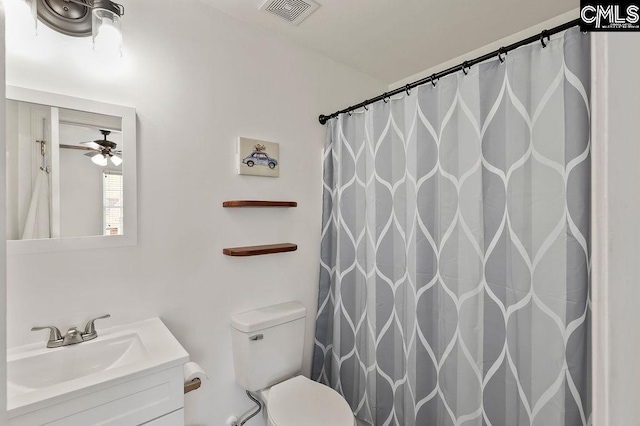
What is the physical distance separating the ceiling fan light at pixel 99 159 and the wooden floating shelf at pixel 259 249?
2.20 feet

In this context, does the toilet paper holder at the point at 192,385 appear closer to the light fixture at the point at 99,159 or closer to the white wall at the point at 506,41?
the light fixture at the point at 99,159

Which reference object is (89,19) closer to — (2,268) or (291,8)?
(291,8)

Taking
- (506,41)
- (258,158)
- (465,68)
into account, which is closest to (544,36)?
(465,68)

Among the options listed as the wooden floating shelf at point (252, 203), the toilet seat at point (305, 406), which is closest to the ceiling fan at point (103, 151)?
the wooden floating shelf at point (252, 203)

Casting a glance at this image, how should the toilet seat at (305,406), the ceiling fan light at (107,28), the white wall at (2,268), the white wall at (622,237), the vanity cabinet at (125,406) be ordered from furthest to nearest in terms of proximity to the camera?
the toilet seat at (305,406) < the ceiling fan light at (107,28) < the vanity cabinet at (125,406) < the white wall at (2,268) < the white wall at (622,237)

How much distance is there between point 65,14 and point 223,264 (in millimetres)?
1250

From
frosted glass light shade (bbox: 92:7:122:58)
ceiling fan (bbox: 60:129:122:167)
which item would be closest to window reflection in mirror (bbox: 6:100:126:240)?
ceiling fan (bbox: 60:129:122:167)

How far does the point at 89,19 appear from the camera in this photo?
4.05 ft

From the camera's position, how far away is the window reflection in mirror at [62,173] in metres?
1.09

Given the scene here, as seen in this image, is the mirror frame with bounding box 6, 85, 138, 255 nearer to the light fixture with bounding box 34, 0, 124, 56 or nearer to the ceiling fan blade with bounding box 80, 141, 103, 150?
the ceiling fan blade with bounding box 80, 141, 103, 150

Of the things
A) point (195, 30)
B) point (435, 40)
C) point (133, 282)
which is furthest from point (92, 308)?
point (435, 40)

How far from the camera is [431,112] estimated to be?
1470 millimetres

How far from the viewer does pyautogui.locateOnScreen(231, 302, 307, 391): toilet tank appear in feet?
5.07

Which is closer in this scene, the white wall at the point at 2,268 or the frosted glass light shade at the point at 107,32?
the white wall at the point at 2,268
